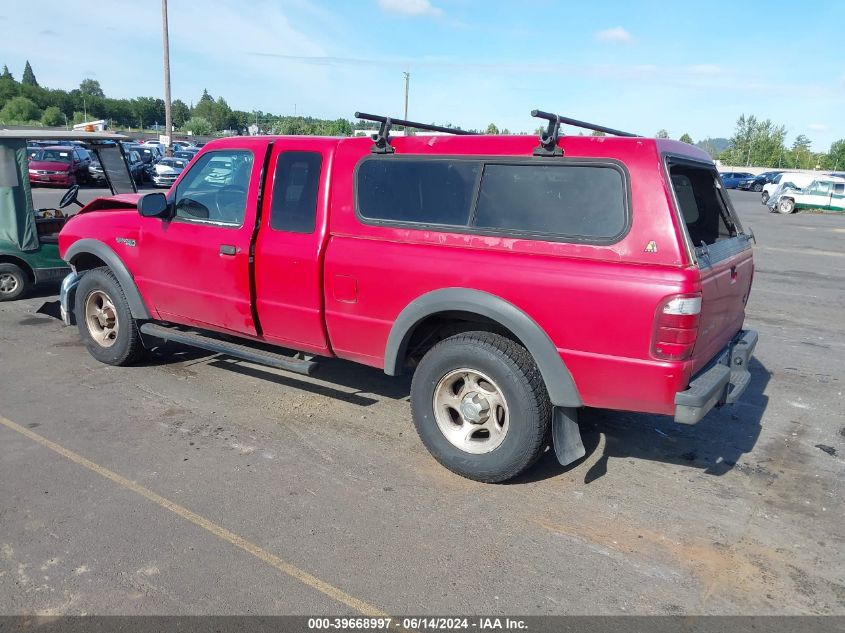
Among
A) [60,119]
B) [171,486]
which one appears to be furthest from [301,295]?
[60,119]

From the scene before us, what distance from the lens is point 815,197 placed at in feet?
104

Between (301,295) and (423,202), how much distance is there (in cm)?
109

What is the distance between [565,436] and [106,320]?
4.26 metres

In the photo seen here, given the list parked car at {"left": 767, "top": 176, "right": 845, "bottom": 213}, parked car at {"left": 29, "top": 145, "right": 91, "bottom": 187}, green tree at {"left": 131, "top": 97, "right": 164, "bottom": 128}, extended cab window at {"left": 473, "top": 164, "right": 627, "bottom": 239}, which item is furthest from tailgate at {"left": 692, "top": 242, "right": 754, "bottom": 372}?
green tree at {"left": 131, "top": 97, "right": 164, "bottom": 128}

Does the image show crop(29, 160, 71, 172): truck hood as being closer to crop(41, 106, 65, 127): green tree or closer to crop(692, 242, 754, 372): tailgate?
crop(692, 242, 754, 372): tailgate

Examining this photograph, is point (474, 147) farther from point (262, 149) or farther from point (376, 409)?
point (376, 409)

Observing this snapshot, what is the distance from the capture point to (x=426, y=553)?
332 cm

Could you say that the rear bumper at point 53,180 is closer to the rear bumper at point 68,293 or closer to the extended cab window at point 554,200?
the rear bumper at point 68,293

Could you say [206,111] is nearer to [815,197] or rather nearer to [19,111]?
[19,111]

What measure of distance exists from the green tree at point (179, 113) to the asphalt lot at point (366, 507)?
11832 centimetres

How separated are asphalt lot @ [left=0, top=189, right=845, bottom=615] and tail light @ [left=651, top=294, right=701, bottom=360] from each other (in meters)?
0.99

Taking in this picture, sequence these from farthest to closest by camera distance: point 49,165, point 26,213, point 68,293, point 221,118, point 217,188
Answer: point 221,118, point 49,165, point 26,213, point 68,293, point 217,188

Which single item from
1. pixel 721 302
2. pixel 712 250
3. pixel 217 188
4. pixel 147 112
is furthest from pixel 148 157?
pixel 147 112

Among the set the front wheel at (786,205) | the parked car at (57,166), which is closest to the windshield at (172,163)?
the parked car at (57,166)
